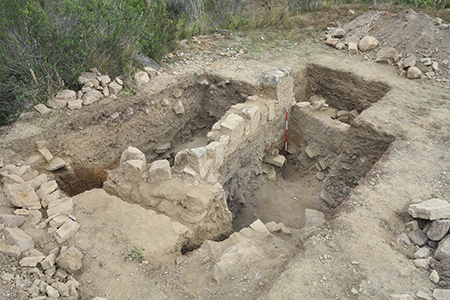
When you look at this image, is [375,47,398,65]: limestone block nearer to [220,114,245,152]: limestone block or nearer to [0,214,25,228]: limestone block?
[220,114,245,152]: limestone block

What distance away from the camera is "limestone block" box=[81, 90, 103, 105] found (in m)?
5.88

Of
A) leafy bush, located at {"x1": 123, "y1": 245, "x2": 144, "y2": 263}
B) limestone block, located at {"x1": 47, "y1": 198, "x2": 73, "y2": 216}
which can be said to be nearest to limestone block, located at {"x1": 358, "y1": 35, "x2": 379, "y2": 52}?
leafy bush, located at {"x1": 123, "y1": 245, "x2": 144, "y2": 263}

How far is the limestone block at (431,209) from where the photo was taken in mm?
3834

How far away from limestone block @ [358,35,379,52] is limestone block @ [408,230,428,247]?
6.14 meters

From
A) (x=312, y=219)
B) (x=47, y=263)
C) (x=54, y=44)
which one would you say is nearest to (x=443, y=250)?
(x=312, y=219)

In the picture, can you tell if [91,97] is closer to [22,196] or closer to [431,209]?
[22,196]

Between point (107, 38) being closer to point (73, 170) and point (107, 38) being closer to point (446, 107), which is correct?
point (73, 170)

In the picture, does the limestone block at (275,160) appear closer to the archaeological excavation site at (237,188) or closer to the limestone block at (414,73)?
the archaeological excavation site at (237,188)

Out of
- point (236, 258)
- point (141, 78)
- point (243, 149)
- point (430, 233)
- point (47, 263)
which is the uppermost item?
point (141, 78)

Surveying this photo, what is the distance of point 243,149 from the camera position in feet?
20.7

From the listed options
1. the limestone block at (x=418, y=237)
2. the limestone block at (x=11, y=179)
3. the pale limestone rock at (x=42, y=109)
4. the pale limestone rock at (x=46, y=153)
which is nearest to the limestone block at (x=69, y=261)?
the limestone block at (x=11, y=179)

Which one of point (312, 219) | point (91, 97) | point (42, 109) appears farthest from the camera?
point (91, 97)

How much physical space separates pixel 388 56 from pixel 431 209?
17.8ft

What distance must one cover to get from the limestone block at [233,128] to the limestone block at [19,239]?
3295mm
